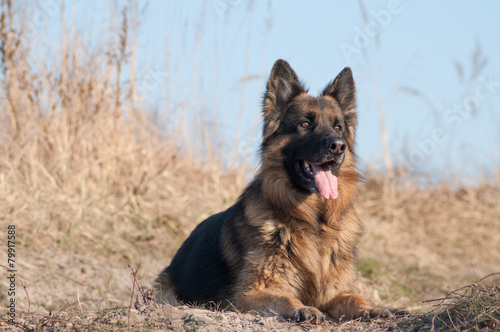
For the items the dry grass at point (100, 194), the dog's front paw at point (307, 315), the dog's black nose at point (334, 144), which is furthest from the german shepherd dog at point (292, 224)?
the dry grass at point (100, 194)

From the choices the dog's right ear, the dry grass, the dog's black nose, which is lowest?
the dry grass

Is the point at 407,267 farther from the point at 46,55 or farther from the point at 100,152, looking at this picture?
the point at 46,55

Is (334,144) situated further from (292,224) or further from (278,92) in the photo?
(278,92)

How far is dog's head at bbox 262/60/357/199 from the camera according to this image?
4402 millimetres

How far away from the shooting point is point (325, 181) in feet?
14.6

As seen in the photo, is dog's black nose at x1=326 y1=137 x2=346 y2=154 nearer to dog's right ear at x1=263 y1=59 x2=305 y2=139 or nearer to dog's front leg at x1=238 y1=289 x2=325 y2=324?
dog's right ear at x1=263 y1=59 x2=305 y2=139

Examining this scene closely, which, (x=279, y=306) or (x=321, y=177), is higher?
(x=321, y=177)

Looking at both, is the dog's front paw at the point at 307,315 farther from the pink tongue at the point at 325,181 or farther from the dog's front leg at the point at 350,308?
the pink tongue at the point at 325,181

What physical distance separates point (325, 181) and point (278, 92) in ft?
Result: 3.15

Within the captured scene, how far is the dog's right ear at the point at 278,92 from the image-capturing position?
4.76m

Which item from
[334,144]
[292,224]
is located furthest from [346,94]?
[292,224]

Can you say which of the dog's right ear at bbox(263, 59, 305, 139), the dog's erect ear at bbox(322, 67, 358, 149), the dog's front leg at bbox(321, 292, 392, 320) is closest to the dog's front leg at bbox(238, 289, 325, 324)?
the dog's front leg at bbox(321, 292, 392, 320)

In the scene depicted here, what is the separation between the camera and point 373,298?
6344 millimetres

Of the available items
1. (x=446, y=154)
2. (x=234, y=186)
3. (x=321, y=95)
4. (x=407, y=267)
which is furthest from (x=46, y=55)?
(x=446, y=154)
